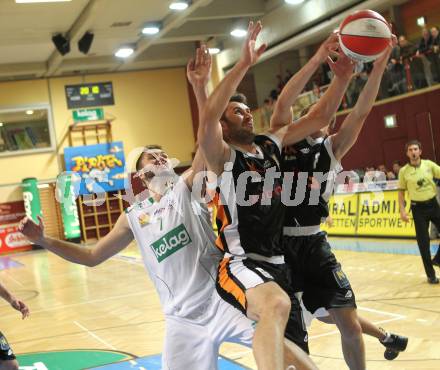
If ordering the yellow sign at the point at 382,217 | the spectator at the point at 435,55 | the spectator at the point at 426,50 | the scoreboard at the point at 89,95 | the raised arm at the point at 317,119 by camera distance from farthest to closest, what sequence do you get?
Answer: 1. the scoreboard at the point at 89,95
2. the spectator at the point at 426,50
3. the spectator at the point at 435,55
4. the yellow sign at the point at 382,217
5. the raised arm at the point at 317,119

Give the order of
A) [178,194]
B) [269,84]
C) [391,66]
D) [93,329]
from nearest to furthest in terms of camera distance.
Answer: [178,194], [93,329], [391,66], [269,84]

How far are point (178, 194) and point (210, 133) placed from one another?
688 millimetres

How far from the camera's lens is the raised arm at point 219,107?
3.38 metres

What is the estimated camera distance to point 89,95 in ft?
85.0

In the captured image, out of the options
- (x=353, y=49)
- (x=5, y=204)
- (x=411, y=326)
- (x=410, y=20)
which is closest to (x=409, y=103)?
(x=410, y=20)

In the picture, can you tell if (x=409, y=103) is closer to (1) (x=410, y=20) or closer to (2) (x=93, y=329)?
(1) (x=410, y=20)

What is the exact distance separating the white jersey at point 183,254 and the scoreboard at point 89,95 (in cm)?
2238

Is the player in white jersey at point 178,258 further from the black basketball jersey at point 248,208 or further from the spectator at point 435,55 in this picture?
the spectator at point 435,55

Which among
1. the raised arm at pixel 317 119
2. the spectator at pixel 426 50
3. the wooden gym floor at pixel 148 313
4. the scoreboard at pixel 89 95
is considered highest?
the scoreboard at pixel 89 95

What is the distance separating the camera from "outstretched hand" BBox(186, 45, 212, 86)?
3.49 metres

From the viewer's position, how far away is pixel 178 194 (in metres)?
4.03

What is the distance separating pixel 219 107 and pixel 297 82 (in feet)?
3.26

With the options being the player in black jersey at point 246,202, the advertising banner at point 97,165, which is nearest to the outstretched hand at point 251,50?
the player in black jersey at point 246,202

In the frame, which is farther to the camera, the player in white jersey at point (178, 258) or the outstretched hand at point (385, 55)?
the outstretched hand at point (385, 55)
